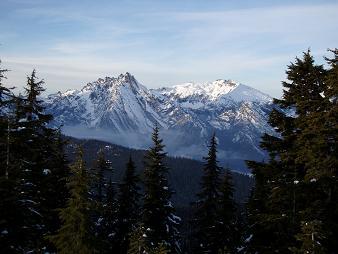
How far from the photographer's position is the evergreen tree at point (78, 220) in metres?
17.4

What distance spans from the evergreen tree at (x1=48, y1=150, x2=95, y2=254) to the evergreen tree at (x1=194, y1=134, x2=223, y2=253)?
23764 millimetres

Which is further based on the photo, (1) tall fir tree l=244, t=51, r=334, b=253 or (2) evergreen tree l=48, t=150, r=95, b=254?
(1) tall fir tree l=244, t=51, r=334, b=253

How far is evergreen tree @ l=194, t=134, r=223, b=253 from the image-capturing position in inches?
1583

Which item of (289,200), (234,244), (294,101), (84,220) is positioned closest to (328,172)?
(289,200)

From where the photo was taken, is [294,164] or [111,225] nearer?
[294,164]

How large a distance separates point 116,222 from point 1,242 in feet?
77.1

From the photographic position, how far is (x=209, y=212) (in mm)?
41781

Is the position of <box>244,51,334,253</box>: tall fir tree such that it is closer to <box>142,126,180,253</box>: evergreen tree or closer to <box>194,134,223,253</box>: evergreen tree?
<box>142,126,180,253</box>: evergreen tree

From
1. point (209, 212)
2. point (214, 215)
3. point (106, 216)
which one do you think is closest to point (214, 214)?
point (214, 215)

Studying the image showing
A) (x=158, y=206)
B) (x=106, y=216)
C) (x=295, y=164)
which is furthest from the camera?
(x=106, y=216)

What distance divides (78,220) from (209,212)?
25.3 meters

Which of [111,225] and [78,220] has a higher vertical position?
[78,220]

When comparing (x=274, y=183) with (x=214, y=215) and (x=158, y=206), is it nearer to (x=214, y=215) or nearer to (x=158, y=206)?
(x=158, y=206)

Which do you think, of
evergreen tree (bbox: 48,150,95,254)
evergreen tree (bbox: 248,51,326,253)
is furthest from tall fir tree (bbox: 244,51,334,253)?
evergreen tree (bbox: 48,150,95,254)
